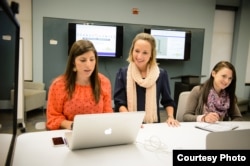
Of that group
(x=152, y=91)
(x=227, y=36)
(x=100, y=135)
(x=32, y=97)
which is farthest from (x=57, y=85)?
(x=227, y=36)

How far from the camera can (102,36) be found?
13.7 ft

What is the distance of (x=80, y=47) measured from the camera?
63.1 inches

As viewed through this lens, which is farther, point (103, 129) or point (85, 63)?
point (85, 63)

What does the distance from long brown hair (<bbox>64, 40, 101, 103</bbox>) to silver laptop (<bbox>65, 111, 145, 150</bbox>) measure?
1.48 feet

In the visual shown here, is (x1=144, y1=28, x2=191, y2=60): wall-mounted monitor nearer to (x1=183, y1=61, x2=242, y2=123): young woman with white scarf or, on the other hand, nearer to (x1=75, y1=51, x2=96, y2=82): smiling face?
(x1=183, y1=61, x2=242, y2=123): young woman with white scarf

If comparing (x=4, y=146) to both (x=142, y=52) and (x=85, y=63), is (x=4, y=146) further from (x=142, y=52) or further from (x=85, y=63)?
(x=142, y=52)

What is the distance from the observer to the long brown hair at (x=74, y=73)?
1.61m

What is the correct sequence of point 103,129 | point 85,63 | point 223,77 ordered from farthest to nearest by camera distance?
point 223,77
point 85,63
point 103,129

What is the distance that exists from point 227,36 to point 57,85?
460 cm

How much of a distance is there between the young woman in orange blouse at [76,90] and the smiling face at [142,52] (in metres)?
0.36

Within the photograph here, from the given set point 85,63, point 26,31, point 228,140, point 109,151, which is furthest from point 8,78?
point 26,31

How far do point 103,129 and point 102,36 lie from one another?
3.21 metres

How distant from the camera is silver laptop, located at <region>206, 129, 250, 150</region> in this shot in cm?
90

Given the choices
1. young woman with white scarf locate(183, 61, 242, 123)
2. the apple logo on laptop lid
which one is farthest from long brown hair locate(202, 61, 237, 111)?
the apple logo on laptop lid
